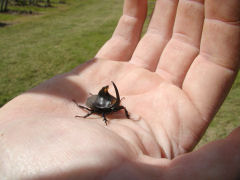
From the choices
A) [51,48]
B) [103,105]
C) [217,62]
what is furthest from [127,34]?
[51,48]

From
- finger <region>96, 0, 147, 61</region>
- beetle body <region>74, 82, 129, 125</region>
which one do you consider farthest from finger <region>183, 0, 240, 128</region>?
finger <region>96, 0, 147, 61</region>

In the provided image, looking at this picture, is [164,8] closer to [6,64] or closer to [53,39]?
[6,64]

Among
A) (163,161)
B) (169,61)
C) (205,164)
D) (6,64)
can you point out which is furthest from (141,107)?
(6,64)

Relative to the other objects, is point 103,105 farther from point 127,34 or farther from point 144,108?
point 127,34

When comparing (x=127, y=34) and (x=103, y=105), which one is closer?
(x=103, y=105)

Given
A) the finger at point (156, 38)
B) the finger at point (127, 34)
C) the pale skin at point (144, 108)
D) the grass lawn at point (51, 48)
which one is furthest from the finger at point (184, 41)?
the grass lawn at point (51, 48)

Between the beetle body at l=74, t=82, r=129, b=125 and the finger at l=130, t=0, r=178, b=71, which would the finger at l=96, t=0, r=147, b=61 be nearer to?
the finger at l=130, t=0, r=178, b=71
